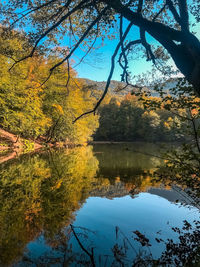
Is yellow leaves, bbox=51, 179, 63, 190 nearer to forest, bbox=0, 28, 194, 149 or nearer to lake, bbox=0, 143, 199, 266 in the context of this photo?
lake, bbox=0, 143, 199, 266

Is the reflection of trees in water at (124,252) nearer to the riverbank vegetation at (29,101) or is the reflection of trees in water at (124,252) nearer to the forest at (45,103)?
the forest at (45,103)

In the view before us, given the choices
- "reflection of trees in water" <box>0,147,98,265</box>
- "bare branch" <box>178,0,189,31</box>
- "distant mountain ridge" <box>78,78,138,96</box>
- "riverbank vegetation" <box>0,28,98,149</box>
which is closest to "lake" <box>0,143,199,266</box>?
"reflection of trees in water" <box>0,147,98,265</box>

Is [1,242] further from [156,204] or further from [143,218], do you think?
[156,204]

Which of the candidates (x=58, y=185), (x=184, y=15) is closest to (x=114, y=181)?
(x=58, y=185)

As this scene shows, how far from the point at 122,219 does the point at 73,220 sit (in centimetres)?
129

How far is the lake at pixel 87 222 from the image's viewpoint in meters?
3.07

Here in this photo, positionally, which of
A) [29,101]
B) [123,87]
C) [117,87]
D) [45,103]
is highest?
[45,103]

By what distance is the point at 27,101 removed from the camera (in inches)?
838

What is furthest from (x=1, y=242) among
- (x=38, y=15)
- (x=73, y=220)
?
(x=38, y=15)

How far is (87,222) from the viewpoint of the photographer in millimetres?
4531

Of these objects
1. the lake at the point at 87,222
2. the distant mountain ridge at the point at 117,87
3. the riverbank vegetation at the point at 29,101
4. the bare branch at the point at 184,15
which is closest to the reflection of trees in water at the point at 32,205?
the lake at the point at 87,222

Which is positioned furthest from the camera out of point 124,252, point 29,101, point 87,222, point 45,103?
point 45,103

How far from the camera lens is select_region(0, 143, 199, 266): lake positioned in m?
3.07

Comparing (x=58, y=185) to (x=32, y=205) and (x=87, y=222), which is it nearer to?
(x=32, y=205)
